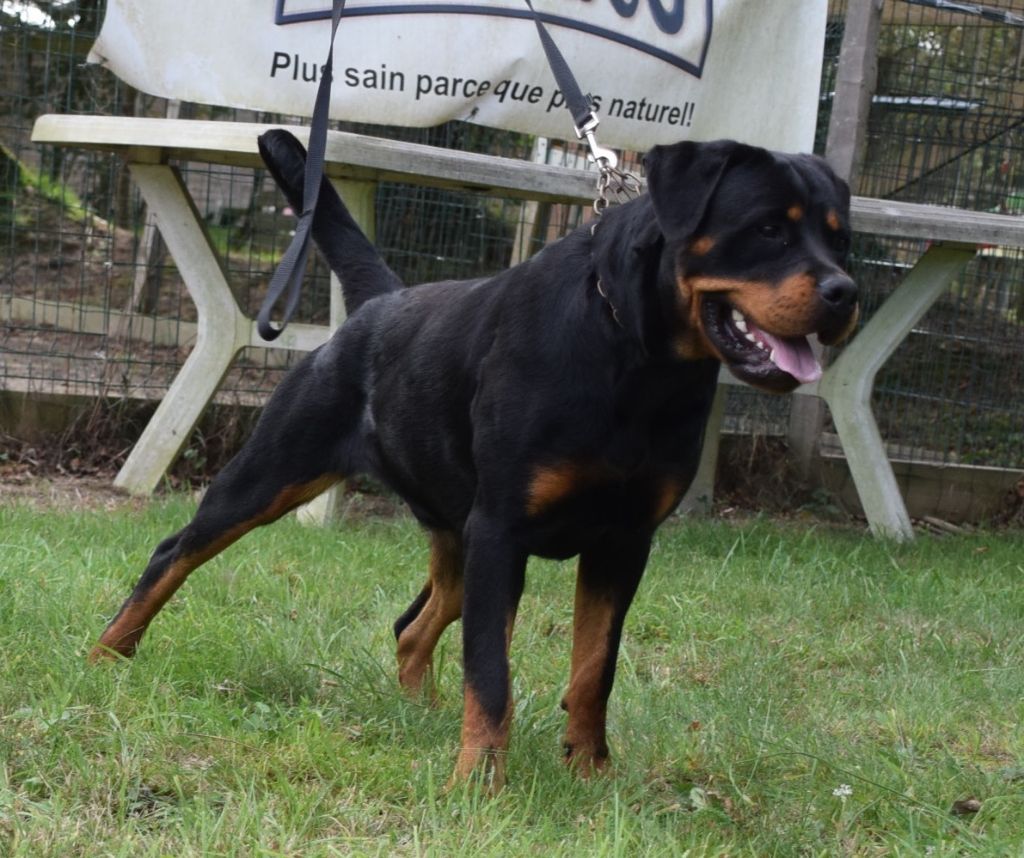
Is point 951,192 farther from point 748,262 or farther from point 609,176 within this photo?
point 748,262

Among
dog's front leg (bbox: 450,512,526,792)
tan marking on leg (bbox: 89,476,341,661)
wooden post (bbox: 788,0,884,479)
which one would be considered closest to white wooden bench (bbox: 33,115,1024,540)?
wooden post (bbox: 788,0,884,479)

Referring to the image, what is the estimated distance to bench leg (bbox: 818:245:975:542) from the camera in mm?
6430

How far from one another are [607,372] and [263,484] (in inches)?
44.7

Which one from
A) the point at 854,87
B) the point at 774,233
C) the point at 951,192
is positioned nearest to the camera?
the point at 774,233

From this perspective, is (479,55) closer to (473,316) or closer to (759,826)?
(473,316)

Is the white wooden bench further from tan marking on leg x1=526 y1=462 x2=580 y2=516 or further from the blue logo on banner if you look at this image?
tan marking on leg x1=526 y1=462 x2=580 y2=516

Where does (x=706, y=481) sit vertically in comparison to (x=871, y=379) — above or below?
below

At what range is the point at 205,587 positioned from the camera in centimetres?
450

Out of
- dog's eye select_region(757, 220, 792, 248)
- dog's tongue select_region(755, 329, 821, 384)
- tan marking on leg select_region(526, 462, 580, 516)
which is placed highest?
dog's eye select_region(757, 220, 792, 248)

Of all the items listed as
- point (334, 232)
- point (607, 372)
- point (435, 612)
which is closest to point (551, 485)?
point (607, 372)

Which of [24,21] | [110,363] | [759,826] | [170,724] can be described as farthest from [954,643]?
[24,21]

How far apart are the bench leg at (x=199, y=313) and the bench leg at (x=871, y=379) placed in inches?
105

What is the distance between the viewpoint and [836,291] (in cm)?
288

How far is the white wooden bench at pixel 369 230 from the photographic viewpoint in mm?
5492
